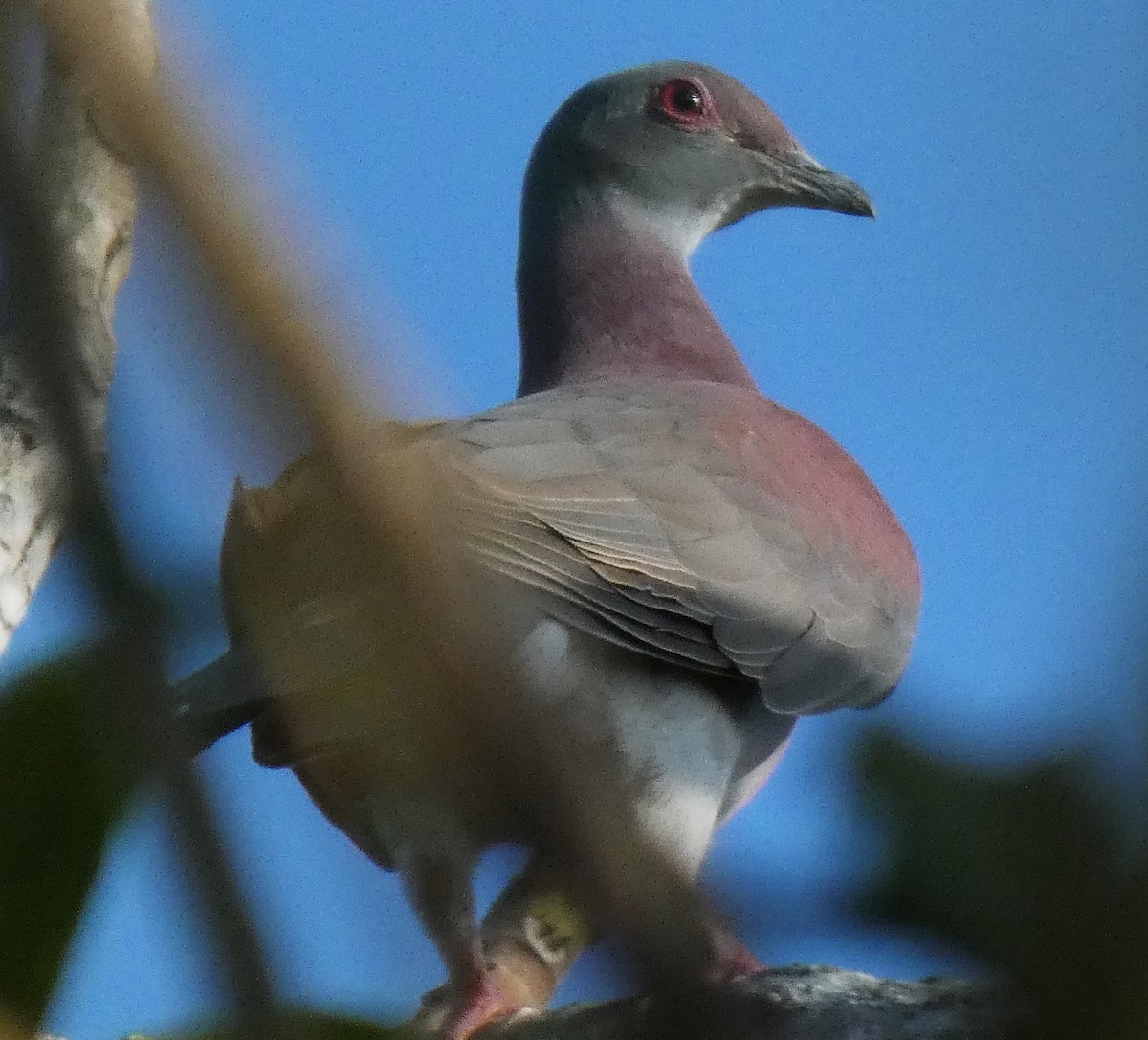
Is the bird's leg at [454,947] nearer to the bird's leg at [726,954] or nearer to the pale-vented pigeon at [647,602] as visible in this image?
the pale-vented pigeon at [647,602]

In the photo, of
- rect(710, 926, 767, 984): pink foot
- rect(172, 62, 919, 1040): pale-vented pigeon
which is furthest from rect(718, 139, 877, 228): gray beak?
rect(710, 926, 767, 984): pink foot

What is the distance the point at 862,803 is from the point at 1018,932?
65cm

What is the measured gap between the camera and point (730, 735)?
308 cm

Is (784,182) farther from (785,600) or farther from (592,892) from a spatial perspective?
(592,892)

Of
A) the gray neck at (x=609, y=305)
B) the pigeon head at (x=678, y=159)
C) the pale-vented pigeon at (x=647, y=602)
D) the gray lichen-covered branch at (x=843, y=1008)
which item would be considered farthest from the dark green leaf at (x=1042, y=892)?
the pigeon head at (x=678, y=159)

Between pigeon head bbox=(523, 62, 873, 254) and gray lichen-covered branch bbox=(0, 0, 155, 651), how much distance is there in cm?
238

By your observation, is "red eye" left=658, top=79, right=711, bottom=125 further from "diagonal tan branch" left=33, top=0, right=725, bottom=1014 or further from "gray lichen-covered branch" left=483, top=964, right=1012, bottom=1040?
"diagonal tan branch" left=33, top=0, right=725, bottom=1014

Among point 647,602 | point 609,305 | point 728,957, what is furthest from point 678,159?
point 728,957

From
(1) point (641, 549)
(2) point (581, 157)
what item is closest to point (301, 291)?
(1) point (641, 549)

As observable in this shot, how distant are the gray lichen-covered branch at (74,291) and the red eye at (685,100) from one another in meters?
2.54

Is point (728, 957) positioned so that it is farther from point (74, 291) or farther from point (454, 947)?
point (454, 947)

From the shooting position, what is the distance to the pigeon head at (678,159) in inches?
192

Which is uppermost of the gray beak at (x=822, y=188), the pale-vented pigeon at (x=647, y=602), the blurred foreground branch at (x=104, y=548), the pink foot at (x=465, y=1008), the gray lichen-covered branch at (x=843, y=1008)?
the gray beak at (x=822, y=188)

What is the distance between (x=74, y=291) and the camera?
6.64 feet
